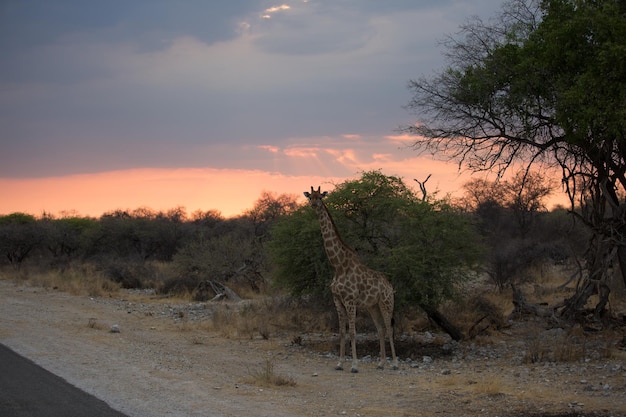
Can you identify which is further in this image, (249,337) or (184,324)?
(184,324)

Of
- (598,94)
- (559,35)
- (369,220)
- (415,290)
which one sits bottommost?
(415,290)

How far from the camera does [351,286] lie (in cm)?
1348

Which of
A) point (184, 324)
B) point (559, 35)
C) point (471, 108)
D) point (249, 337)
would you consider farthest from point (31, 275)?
point (559, 35)

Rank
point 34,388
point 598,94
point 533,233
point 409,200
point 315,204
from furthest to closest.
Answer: point 533,233 → point 409,200 → point 315,204 → point 598,94 → point 34,388

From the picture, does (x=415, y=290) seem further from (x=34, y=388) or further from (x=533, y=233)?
(x=533, y=233)

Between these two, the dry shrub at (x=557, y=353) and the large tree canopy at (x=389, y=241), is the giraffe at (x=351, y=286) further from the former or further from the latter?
the dry shrub at (x=557, y=353)

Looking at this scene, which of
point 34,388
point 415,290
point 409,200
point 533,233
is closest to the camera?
point 34,388

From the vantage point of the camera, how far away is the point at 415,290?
14.7 meters

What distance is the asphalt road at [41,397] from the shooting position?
8.23 meters

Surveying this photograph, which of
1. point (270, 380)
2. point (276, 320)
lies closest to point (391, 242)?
point (276, 320)

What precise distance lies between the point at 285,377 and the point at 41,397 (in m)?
4.23

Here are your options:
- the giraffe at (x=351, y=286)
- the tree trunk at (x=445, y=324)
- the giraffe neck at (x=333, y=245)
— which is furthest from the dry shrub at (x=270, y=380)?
the tree trunk at (x=445, y=324)

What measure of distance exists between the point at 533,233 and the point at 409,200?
29.6 metres

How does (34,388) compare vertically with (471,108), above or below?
below
